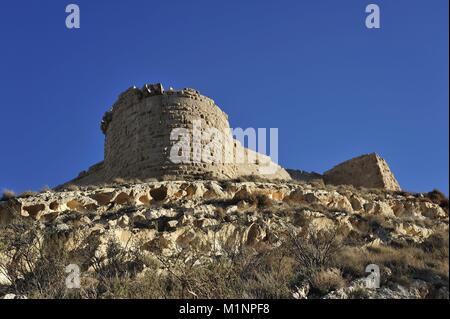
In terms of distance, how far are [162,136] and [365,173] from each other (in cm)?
977

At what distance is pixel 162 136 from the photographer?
629 inches

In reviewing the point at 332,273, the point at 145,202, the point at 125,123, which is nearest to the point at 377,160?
the point at 125,123

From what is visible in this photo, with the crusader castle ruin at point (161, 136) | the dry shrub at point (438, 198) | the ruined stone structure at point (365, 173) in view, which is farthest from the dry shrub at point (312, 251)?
the ruined stone structure at point (365, 173)

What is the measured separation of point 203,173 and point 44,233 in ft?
21.7

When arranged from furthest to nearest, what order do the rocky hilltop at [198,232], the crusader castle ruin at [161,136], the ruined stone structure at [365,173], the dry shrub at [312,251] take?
the ruined stone structure at [365,173]
the crusader castle ruin at [161,136]
the dry shrub at [312,251]
the rocky hilltop at [198,232]

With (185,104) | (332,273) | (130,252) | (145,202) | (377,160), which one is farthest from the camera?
(377,160)

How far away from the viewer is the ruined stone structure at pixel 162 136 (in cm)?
1565

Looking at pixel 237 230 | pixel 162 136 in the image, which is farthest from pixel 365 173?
pixel 237 230

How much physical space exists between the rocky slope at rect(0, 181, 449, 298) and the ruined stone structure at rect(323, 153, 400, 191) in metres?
5.80

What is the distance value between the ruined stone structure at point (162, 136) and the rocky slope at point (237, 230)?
1.86 meters

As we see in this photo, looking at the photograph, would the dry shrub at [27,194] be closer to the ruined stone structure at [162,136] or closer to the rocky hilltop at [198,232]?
the rocky hilltop at [198,232]
